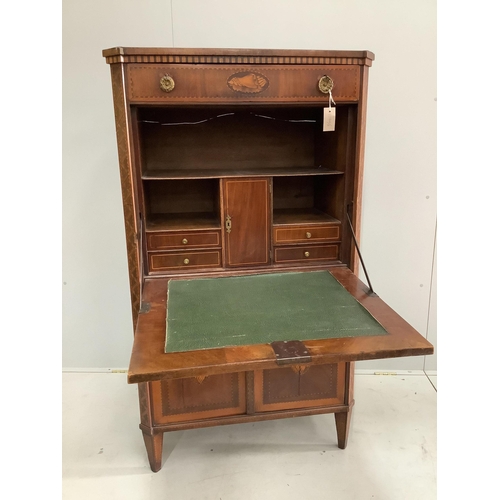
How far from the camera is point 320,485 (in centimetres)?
171

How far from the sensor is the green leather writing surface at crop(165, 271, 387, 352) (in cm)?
122

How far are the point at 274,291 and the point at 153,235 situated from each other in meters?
0.53

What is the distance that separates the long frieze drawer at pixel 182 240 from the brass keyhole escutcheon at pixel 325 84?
0.67 m

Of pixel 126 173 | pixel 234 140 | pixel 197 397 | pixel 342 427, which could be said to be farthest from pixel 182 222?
pixel 342 427

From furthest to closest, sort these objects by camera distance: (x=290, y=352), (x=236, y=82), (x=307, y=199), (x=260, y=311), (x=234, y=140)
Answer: (x=307, y=199) → (x=234, y=140) → (x=236, y=82) → (x=260, y=311) → (x=290, y=352)

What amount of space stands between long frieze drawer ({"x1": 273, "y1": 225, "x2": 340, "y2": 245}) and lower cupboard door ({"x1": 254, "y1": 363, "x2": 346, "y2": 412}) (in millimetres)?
522

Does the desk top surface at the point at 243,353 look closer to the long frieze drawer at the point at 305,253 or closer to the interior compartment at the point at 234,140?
the long frieze drawer at the point at 305,253

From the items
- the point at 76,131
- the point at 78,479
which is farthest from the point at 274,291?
the point at 76,131

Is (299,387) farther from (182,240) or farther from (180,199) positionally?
(180,199)

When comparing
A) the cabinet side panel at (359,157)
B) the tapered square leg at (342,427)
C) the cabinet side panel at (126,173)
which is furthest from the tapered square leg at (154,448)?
the cabinet side panel at (359,157)

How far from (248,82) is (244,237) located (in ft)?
1.92

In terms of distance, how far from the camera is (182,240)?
1.68 metres

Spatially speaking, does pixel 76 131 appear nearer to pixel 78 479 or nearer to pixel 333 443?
pixel 78 479

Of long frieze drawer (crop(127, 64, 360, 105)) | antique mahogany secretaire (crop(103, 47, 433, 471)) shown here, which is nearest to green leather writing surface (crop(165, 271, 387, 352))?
antique mahogany secretaire (crop(103, 47, 433, 471))
